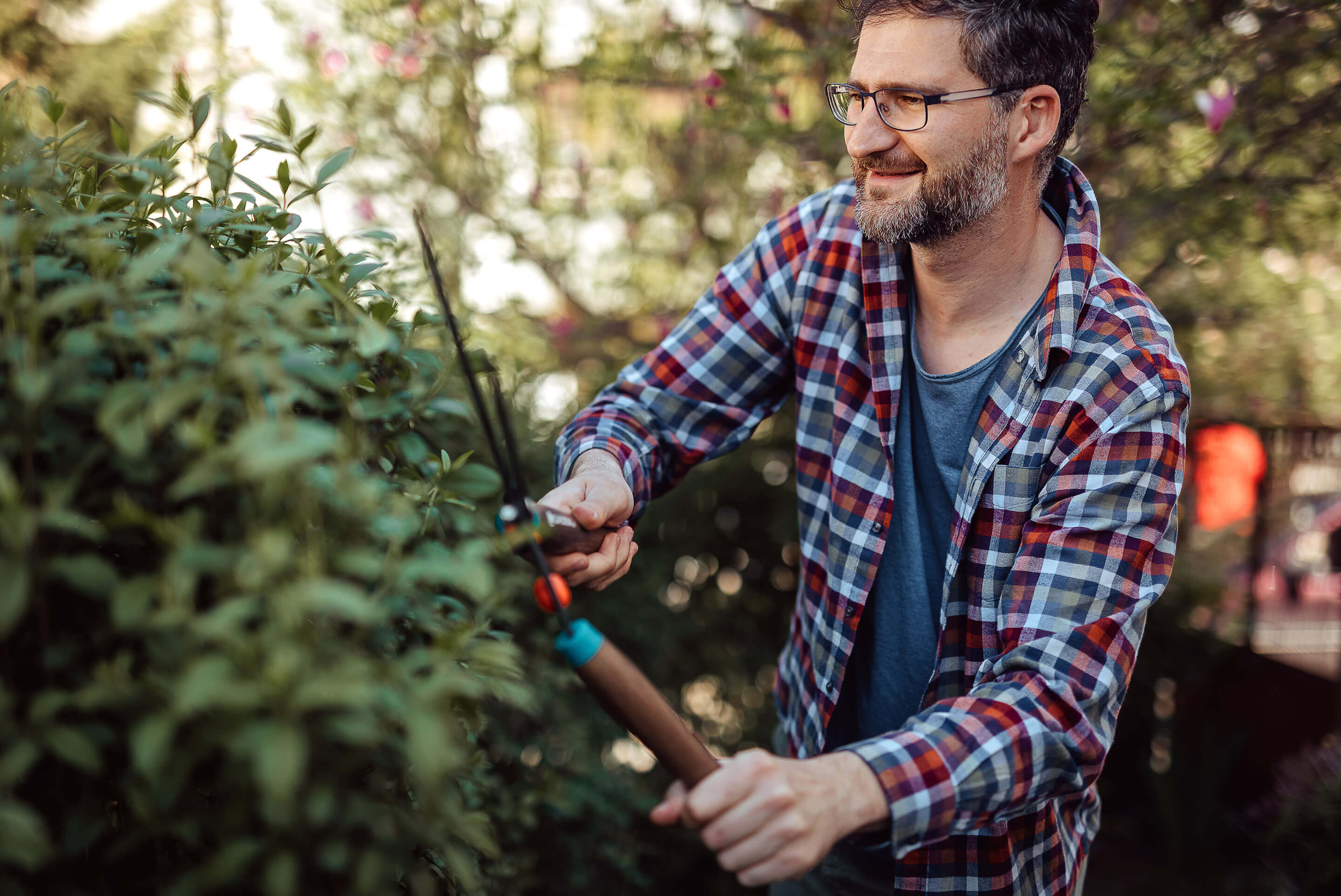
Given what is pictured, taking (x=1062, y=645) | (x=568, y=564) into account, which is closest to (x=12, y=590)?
(x=568, y=564)

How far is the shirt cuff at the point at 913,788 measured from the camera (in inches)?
44.8

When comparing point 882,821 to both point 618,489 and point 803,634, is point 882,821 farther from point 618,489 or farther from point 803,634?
point 803,634

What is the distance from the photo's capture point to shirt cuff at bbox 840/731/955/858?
1138mm

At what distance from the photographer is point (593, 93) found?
4.62m

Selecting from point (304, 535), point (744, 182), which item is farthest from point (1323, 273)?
point (304, 535)

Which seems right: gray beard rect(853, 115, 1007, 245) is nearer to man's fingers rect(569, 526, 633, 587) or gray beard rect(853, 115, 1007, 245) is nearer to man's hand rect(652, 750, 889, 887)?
man's fingers rect(569, 526, 633, 587)

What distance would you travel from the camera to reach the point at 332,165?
1157 millimetres

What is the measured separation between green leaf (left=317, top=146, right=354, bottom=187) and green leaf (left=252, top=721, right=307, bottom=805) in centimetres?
74

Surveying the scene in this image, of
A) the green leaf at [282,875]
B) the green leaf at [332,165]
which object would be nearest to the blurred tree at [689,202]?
the green leaf at [282,875]

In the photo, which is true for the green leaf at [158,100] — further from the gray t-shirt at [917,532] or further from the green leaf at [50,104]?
the gray t-shirt at [917,532]

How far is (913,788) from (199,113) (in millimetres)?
1289

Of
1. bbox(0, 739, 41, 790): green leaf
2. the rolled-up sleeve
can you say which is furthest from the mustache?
bbox(0, 739, 41, 790): green leaf

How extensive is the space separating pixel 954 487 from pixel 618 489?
25.7 inches

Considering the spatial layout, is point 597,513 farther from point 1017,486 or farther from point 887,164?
point 887,164
